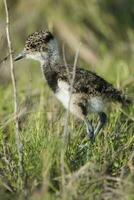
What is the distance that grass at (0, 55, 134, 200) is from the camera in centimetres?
486

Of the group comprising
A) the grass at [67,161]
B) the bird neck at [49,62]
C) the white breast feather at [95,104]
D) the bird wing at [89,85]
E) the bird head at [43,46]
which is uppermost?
the bird head at [43,46]

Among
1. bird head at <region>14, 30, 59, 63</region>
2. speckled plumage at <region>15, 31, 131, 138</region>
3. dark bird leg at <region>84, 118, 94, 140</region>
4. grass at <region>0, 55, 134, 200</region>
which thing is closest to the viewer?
grass at <region>0, 55, 134, 200</region>

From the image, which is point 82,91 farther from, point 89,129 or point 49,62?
point 49,62

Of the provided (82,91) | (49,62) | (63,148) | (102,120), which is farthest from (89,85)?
(63,148)

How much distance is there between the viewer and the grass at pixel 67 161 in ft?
16.0

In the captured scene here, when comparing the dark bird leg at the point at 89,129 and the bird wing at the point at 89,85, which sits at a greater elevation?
the bird wing at the point at 89,85

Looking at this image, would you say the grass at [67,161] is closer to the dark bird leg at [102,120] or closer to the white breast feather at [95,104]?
the dark bird leg at [102,120]

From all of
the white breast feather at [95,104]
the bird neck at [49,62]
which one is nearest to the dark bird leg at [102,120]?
the white breast feather at [95,104]

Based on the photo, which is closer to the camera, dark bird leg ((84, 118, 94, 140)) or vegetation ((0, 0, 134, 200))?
vegetation ((0, 0, 134, 200))

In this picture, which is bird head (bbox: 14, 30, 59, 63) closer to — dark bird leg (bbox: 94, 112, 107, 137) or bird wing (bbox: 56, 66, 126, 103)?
bird wing (bbox: 56, 66, 126, 103)

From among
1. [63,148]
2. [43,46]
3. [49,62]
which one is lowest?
[63,148]

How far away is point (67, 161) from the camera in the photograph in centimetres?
541

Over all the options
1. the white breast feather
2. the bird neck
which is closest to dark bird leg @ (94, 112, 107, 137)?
the white breast feather

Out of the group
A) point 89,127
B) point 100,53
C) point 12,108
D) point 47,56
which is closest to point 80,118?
point 89,127
